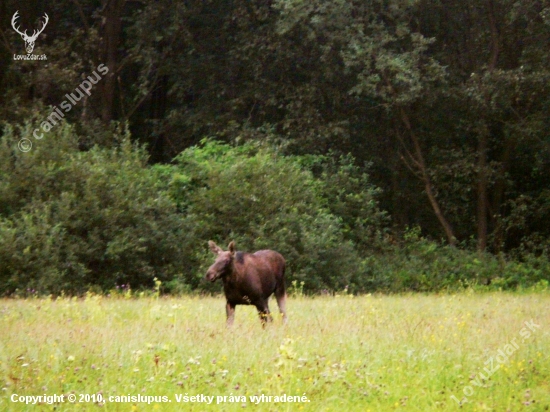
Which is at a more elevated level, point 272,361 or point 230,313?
point 230,313

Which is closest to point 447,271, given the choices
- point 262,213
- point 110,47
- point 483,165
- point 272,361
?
point 483,165

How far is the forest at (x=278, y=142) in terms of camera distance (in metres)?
22.2

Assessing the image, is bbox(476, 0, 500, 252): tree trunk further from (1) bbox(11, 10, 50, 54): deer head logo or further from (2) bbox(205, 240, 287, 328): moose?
(2) bbox(205, 240, 287, 328): moose

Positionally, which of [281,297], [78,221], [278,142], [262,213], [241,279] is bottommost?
[281,297]

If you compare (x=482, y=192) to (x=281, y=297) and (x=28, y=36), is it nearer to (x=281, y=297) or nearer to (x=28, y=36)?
(x=28, y=36)

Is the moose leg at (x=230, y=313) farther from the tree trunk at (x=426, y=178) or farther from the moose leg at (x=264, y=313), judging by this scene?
the tree trunk at (x=426, y=178)

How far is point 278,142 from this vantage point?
2847cm

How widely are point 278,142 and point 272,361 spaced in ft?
63.5

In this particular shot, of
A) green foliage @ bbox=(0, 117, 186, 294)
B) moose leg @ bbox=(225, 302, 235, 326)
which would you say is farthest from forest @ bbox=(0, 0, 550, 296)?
moose leg @ bbox=(225, 302, 235, 326)

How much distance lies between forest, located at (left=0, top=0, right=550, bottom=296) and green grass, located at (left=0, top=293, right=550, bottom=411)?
9.48 m

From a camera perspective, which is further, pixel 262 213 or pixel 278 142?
pixel 278 142

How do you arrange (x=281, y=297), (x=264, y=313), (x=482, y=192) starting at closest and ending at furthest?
1. (x=264, y=313)
2. (x=281, y=297)
3. (x=482, y=192)

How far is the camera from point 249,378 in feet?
29.7

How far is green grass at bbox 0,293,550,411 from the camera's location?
8602 mm
